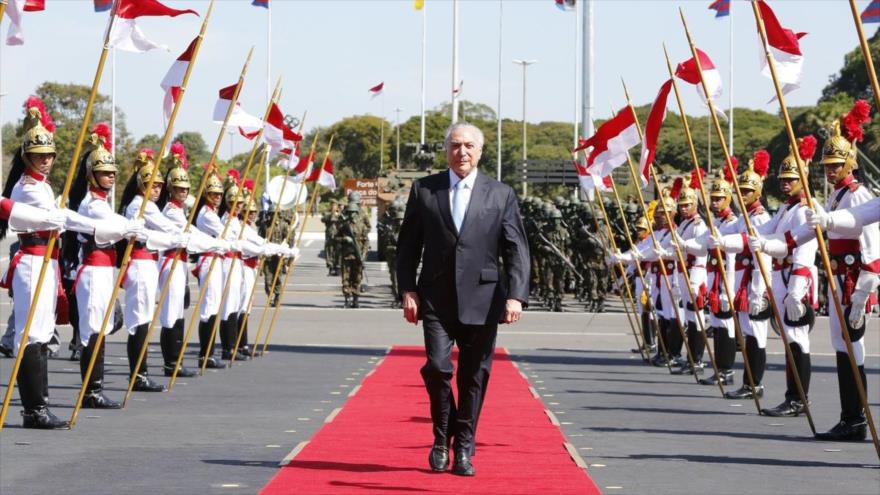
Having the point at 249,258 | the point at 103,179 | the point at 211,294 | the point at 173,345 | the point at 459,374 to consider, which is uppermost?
the point at 103,179

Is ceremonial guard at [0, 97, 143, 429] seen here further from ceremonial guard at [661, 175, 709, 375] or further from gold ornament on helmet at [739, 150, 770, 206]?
ceremonial guard at [661, 175, 709, 375]

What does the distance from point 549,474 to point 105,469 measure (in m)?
2.51

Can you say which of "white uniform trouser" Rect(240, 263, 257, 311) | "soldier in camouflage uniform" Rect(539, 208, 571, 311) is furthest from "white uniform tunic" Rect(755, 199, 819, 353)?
"soldier in camouflage uniform" Rect(539, 208, 571, 311)

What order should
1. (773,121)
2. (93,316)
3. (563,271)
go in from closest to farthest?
1. (93,316)
2. (563,271)
3. (773,121)

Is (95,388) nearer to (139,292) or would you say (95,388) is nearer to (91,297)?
(91,297)

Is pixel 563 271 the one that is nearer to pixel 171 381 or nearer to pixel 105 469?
pixel 171 381

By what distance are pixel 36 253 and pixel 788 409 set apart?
19.3ft

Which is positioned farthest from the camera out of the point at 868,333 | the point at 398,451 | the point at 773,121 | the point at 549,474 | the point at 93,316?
the point at 773,121

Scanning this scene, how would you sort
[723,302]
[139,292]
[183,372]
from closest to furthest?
[139,292] < [723,302] < [183,372]

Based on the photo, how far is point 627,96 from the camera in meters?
15.1

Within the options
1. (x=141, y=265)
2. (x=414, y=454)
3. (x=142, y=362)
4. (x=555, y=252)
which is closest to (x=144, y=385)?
(x=142, y=362)

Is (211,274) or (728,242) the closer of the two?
(728,242)

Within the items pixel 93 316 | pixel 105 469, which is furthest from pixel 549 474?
pixel 93 316

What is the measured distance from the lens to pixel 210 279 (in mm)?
17016
